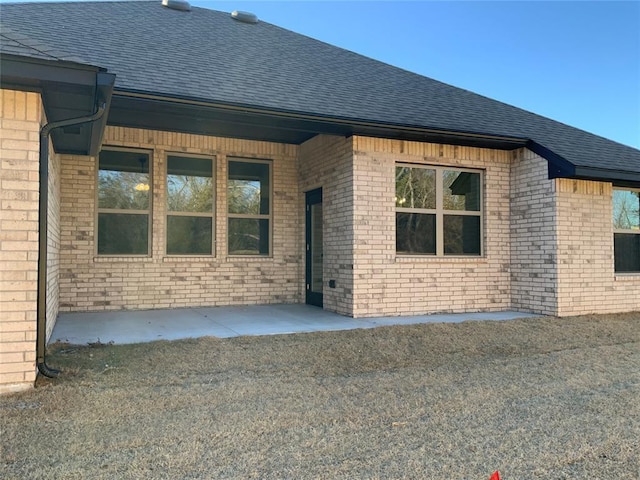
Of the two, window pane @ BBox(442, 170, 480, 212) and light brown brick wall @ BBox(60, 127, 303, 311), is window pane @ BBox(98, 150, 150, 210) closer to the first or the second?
light brown brick wall @ BBox(60, 127, 303, 311)

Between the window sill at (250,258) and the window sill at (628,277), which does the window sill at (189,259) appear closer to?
the window sill at (250,258)

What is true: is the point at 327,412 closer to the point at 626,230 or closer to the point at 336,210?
the point at 336,210

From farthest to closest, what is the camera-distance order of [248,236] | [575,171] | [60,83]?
[248,236], [575,171], [60,83]

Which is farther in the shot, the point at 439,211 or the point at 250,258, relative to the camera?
the point at 250,258

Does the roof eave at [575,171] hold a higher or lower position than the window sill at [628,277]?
higher

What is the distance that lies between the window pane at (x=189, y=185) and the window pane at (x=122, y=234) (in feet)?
2.21

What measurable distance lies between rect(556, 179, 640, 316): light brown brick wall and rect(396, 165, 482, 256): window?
150cm

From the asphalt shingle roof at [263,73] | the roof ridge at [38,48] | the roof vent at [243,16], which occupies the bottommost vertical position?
the roof ridge at [38,48]

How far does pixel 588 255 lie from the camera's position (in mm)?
8836

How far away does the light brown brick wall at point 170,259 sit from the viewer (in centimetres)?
845

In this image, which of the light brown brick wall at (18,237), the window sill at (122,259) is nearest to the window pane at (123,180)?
the window sill at (122,259)

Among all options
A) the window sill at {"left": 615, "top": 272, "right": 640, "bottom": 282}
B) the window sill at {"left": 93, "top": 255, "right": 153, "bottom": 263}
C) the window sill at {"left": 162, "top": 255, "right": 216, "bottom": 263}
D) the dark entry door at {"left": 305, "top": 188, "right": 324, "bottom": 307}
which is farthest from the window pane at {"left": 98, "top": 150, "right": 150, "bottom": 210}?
the window sill at {"left": 615, "top": 272, "right": 640, "bottom": 282}

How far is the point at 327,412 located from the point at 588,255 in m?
7.21

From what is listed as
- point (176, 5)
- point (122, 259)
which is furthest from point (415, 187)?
point (176, 5)
